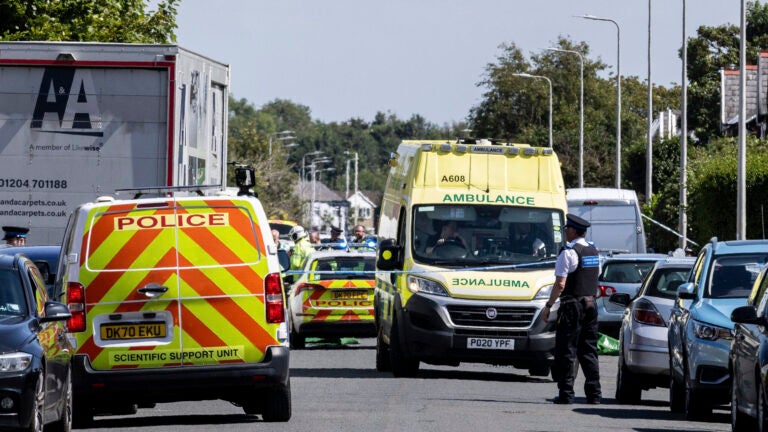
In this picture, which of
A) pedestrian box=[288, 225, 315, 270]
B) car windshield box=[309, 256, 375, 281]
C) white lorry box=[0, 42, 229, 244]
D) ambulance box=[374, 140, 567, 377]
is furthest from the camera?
pedestrian box=[288, 225, 315, 270]

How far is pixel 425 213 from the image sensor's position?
20688 millimetres

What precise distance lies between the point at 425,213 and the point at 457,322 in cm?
141

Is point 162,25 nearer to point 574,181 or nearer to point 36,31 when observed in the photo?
point 36,31

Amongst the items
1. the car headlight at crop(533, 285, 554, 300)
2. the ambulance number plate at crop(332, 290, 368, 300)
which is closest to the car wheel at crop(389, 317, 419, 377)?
the car headlight at crop(533, 285, 554, 300)

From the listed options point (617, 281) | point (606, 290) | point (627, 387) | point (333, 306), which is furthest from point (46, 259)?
point (617, 281)

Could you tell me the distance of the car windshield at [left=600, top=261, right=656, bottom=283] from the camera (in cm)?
2695

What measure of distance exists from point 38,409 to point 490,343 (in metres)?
8.82

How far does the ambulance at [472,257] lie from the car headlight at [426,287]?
1 centimetres

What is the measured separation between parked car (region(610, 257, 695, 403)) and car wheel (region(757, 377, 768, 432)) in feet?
16.8

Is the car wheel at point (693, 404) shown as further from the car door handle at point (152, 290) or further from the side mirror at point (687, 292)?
the car door handle at point (152, 290)

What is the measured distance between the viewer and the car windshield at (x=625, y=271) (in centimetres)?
2695

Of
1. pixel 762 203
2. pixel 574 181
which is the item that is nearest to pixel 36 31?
pixel 762 203

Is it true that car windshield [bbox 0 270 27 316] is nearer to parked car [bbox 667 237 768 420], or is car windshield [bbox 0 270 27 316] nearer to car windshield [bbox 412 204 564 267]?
parked car [bbox 667 237 768 420]

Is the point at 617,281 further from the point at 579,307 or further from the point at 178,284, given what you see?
the point at 178,284
